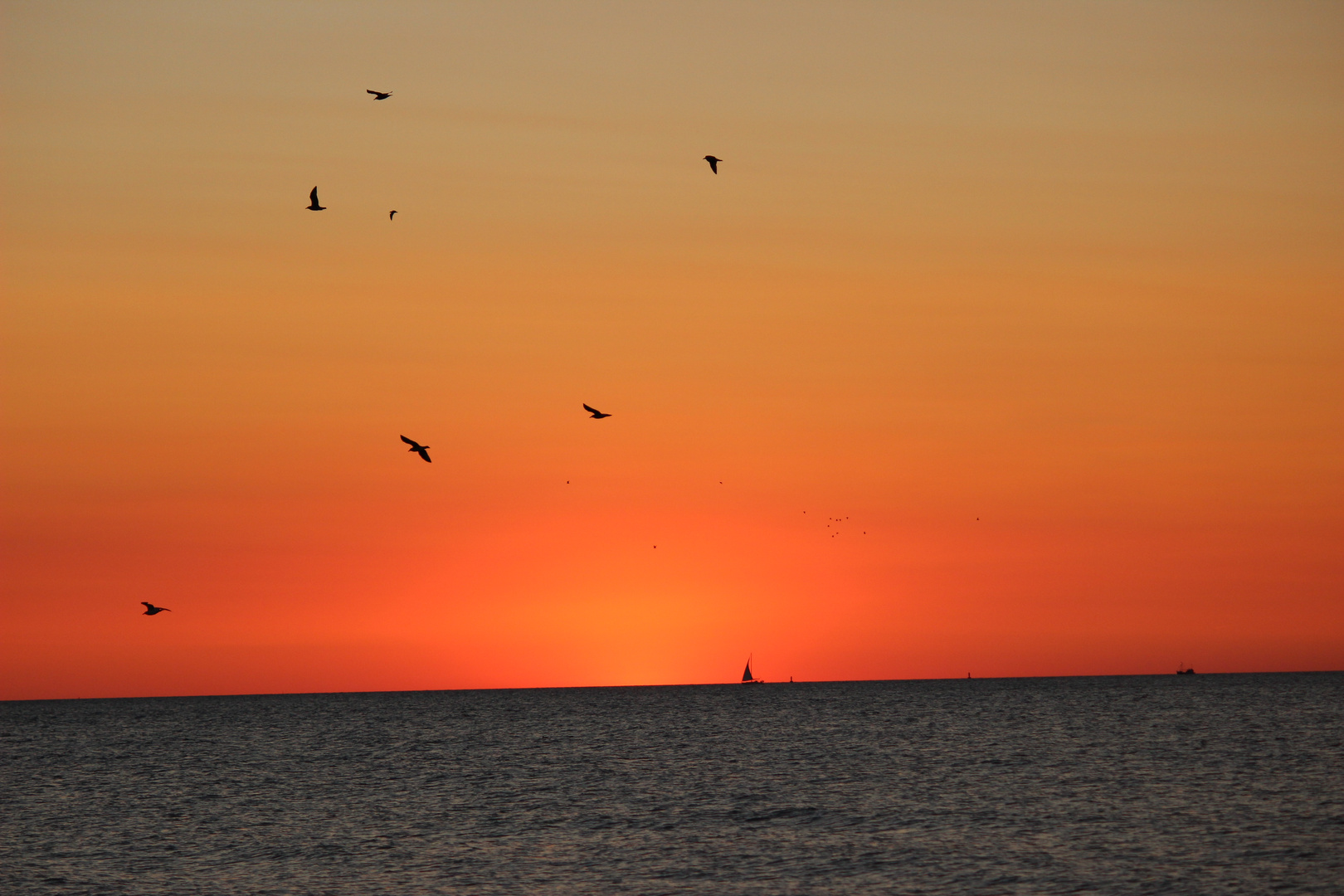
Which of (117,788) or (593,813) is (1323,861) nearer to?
(593,813)

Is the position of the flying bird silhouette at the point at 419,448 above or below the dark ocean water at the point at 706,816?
above

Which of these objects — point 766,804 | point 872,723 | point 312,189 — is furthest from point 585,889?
point 872,723

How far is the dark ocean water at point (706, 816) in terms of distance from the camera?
4616 centimetres

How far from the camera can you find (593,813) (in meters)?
63.2

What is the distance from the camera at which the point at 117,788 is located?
276 ft

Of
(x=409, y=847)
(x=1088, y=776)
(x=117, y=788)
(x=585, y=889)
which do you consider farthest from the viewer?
(x=117, y=788)

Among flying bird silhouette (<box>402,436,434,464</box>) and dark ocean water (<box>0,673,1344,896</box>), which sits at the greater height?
flying bird silhouette (<box>402,436,434,464</box>)

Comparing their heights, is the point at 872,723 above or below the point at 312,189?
below

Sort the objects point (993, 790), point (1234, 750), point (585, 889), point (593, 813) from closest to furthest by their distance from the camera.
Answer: point (585, 889) < point (593, 813) < point (993, 790) < point (1234, 750)

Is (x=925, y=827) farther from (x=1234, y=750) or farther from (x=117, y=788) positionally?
(x=117, y=788)

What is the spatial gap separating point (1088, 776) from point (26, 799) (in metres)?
56.5

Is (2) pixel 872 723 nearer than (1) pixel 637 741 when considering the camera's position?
No

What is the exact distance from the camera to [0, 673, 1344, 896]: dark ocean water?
46.2m

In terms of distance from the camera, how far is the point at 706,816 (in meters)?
62.0
